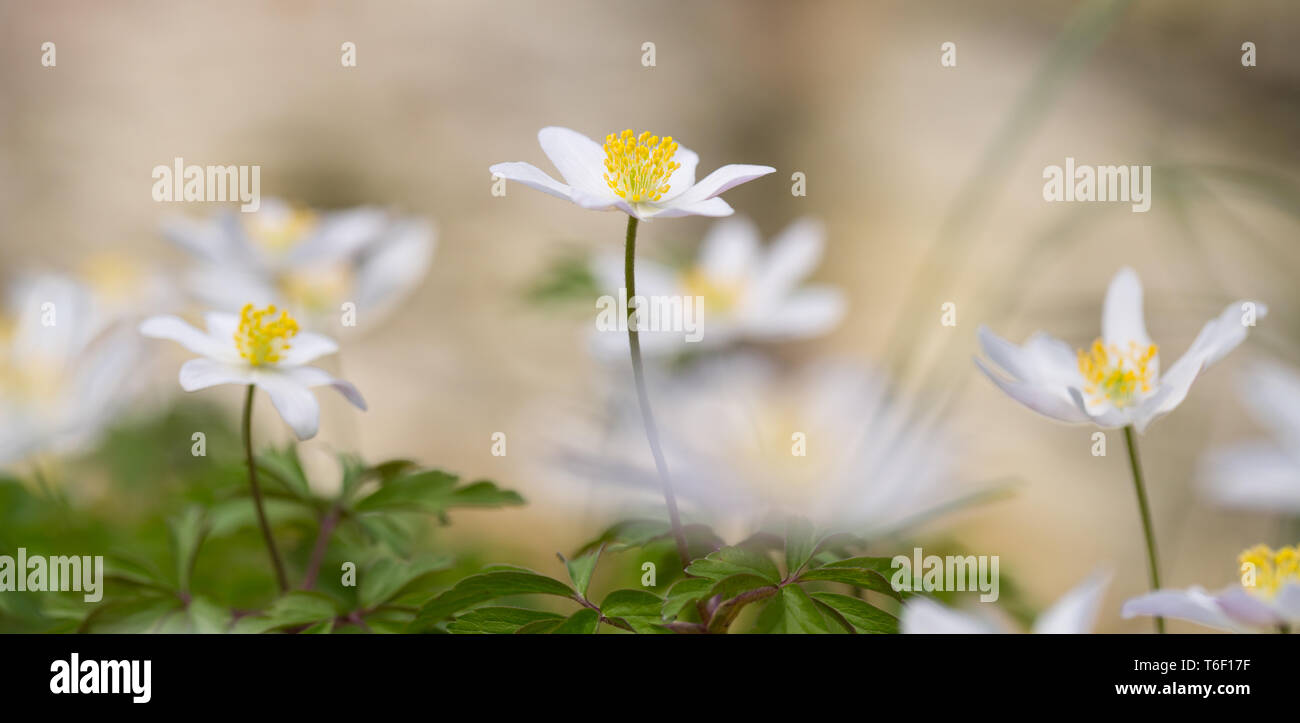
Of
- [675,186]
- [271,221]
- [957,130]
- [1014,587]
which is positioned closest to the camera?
[675,186]

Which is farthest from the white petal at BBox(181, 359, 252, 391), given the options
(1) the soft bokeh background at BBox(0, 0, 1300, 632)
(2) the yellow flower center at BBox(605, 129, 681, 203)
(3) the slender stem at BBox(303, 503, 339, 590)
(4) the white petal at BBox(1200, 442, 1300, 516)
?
(1) the soft bokeh background at BBox(0, 0, 1300, 632)

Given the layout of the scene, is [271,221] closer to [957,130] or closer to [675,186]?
[675,186]

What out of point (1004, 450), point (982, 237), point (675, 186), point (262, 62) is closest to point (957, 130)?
point (982, 237)

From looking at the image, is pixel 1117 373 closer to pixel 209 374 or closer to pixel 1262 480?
pixel 1262 480

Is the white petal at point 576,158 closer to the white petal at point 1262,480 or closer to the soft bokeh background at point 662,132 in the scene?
the white petal at point 1262,480

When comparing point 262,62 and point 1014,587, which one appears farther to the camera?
point 262,62
